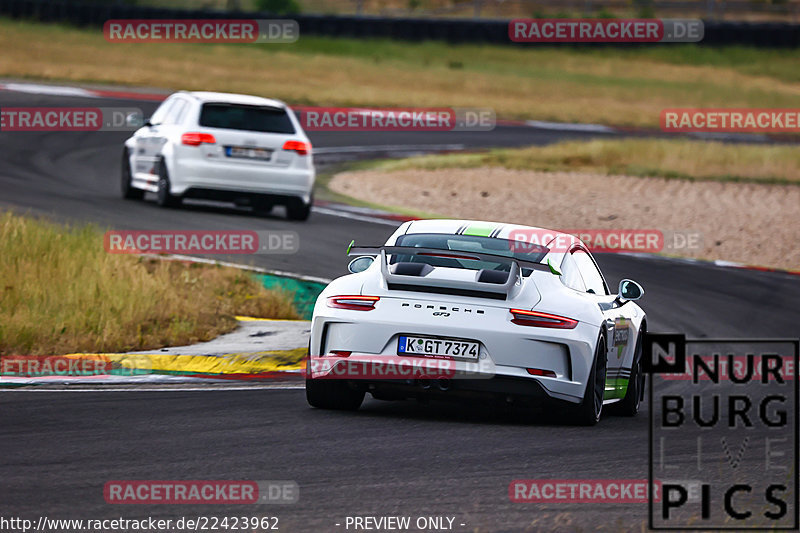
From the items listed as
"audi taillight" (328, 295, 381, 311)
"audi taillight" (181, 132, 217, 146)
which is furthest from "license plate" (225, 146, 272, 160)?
"audi taillight" (328, 295, 381, 311)

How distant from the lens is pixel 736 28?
56750mm

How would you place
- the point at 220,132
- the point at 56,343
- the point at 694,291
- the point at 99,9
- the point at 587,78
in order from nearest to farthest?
the point at 56,343 < the point at 694,291 < the point at 220,132 < the point at 99,9 < the point at 587,78

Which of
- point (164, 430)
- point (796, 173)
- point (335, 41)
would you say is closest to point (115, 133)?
point (796, 173)

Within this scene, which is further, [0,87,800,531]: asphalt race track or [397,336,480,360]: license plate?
[397,336,480,360]: license plate

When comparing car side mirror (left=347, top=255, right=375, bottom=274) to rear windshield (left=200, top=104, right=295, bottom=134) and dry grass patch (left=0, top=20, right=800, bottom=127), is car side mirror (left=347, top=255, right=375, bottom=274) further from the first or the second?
dry grass patch (left=0, top=20, right=800, bottom=127)

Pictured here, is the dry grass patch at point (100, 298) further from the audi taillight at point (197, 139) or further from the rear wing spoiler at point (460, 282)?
the audi taillight at point (197, 139)

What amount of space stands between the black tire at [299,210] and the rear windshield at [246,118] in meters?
1.03

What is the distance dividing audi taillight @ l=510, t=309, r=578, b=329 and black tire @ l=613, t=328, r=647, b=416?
160 cm

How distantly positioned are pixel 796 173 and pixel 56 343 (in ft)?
74.5

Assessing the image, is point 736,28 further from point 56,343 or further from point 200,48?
point 56,343

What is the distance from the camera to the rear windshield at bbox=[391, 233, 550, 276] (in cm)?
946

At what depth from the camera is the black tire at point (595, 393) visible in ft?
30.3

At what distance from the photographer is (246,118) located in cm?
1966

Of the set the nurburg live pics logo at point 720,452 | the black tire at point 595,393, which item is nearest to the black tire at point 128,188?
the nurburg live pics logo at point 720,452
